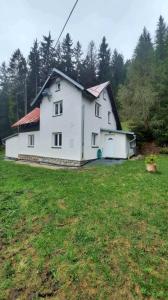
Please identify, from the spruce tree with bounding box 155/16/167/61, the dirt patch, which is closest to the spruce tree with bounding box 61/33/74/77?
the spruce tree with bounding box 155/16/167/61

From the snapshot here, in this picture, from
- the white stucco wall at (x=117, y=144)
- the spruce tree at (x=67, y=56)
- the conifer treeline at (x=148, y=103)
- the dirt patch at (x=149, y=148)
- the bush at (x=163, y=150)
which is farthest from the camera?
the spruce tree at (x=67, y=56)

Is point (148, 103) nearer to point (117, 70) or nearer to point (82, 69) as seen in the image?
point (82, 69)

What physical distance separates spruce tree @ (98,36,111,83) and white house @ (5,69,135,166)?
21278mm

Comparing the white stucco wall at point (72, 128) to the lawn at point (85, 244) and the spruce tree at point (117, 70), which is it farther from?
the spruce tree at point (117, 70)

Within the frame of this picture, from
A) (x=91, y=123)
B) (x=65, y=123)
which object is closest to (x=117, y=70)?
(x=91, y=123)

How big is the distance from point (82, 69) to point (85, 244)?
38027mm

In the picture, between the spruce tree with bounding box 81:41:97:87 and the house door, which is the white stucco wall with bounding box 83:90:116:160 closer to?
the house door

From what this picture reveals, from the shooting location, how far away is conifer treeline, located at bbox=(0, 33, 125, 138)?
35969mm

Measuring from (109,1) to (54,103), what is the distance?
30.5 ft

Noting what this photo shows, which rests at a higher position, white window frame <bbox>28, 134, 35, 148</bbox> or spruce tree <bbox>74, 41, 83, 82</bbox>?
spruce tree <bbox>74, 41, 83, 82</bbox>

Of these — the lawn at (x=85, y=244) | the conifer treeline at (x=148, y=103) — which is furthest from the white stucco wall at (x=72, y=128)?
the lawn at (x=85, y=244)

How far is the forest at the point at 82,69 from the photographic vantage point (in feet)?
88.3

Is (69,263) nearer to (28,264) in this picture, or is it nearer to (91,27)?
(28,264)

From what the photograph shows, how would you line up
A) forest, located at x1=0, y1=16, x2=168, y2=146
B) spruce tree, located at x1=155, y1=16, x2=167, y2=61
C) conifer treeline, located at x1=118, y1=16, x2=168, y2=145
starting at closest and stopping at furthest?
1. conifer treeline, located at x1=118, y1=16, x2=168, y2=145
2. forest, located at x1=0, y1=16, x2=168, y2=146
3. spruce tree, located at x1=155, y1=16, x2=167, y2=61
